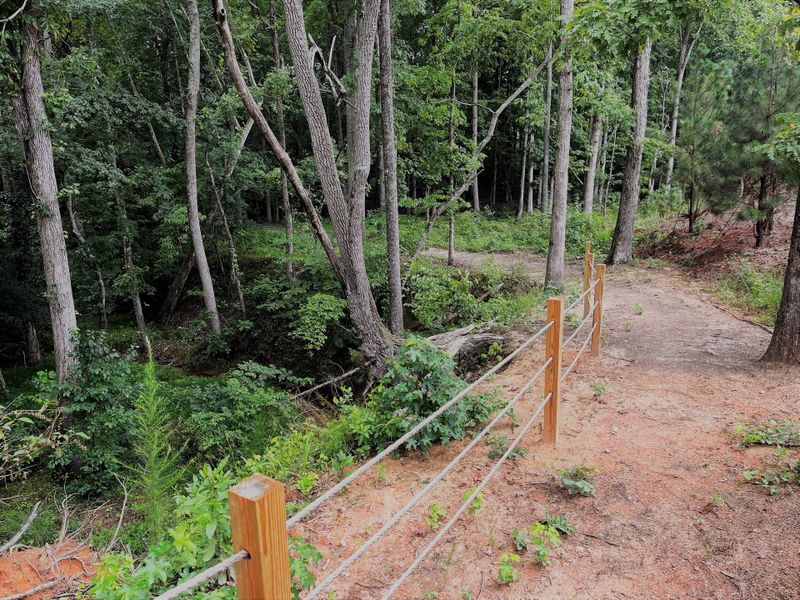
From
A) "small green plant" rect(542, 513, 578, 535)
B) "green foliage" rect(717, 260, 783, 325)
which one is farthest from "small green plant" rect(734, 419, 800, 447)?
"green foliage" rect(717, 260, 783, 325)

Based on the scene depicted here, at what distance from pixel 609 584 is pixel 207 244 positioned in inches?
595

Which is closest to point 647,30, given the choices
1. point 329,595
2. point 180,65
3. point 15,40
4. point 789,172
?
point 789,172

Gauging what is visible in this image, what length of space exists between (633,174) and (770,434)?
981 centimetres

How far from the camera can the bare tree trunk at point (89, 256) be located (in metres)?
12.3

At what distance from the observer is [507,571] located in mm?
2723

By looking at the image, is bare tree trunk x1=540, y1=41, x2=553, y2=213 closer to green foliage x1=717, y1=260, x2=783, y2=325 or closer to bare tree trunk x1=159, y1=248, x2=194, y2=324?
green foliage x1=717, y1=260, x2=783, y2=325

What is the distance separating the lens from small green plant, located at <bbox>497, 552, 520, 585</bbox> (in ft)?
8.91

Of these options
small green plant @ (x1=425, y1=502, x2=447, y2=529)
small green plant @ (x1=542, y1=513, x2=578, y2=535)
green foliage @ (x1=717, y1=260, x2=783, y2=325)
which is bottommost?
small green plant @ (x1=425, y1=502, x2=447, y2=529)

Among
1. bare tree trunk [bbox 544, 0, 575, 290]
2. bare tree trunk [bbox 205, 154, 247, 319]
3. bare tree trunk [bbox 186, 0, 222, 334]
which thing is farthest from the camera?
bare tree trunk [bbox 205, 154, 247, 319]

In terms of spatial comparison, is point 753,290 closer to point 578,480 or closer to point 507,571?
point 578,480

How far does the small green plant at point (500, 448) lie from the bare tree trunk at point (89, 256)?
12182 mm

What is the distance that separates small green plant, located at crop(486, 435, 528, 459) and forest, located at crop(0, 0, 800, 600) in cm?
5

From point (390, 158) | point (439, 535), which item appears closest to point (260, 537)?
point (439, 535)

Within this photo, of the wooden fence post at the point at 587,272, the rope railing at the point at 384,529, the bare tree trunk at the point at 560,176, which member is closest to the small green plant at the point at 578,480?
the rope railing at the point at 384,529
